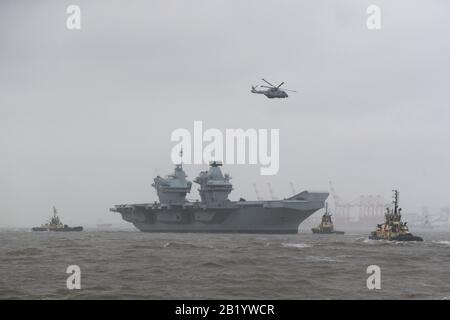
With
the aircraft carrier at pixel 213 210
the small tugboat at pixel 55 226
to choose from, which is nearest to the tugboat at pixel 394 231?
the aircraft carrier at pixel 213 210

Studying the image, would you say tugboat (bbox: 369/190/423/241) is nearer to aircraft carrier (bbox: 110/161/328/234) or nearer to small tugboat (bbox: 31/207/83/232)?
aircraft carrier (bbox: 110/161/328/234)

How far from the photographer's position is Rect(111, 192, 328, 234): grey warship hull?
262 feet

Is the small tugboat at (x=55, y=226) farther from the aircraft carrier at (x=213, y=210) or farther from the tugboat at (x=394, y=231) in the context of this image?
the tugboat at (x=394, y=231)

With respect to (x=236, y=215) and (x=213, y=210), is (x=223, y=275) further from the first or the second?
(x=213, y=210)

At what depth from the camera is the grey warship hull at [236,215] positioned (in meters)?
79.9

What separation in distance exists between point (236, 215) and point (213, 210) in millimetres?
3824

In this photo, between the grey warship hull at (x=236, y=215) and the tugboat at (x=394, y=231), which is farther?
the grey warship hull at (x=236, y=215)
